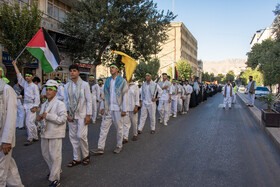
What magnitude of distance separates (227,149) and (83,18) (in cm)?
1322

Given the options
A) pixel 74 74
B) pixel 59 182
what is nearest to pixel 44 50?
pixel 74 74

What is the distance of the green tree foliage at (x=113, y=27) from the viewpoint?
1573cm

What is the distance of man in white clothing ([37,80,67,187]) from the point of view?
12.0ft

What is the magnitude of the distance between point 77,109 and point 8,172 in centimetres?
163

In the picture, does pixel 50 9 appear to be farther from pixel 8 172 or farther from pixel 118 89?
pixel 8 172

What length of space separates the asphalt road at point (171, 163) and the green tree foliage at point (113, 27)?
1023cm

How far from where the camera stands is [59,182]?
383 centimetres

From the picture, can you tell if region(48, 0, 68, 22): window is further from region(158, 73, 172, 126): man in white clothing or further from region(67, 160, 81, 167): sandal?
region(67, 160, 81, 167): sandal

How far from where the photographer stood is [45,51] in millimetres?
5355

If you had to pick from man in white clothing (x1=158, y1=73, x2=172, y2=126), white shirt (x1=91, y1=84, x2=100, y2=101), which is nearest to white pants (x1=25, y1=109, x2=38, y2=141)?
white shirt (x1=91, y1=84, x2=100, y2=101)

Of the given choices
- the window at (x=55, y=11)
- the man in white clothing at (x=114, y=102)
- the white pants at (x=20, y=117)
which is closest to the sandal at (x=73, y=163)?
the man in white clothing at (x=114, y=102)

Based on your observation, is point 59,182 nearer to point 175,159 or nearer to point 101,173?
point 101,173

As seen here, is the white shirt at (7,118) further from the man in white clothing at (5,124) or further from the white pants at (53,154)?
the white pants at (53,154)

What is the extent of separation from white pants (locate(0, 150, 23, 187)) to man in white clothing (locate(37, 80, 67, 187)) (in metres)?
0.53
